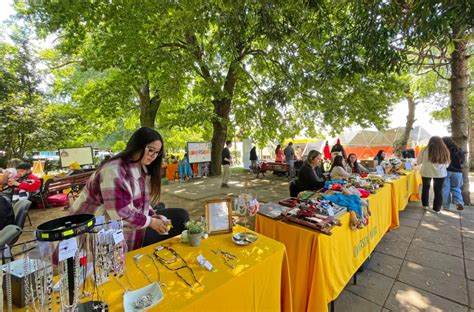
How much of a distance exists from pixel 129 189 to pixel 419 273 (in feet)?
11.4

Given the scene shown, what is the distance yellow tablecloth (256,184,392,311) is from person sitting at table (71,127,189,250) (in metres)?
1.13

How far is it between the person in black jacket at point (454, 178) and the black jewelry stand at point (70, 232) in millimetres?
6631

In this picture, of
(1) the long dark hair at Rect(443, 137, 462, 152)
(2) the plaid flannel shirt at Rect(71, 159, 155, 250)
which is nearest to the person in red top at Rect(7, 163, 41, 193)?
(2) the plaid flannel shirt at Rect(71, 159, 155, 250)

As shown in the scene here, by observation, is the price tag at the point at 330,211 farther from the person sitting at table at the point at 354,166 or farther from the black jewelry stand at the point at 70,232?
the person sitting at table at the point at 354,166

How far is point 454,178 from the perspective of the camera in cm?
492

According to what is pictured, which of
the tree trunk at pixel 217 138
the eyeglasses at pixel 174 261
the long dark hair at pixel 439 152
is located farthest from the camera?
the tree trunk at pixel 217 138

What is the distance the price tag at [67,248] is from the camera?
841 millimetres

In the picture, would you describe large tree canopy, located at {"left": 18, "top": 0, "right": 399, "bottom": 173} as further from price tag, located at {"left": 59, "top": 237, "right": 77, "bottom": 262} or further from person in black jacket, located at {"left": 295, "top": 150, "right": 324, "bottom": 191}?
price tag, located at {"left": 59, "top": 237, "right": 77, "bottom": 262}

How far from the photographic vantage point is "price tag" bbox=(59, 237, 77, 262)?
84 cm

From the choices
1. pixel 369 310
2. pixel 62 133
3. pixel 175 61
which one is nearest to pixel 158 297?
pixel 369 310

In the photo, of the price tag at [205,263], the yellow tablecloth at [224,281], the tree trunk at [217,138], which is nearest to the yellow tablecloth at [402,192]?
the yellow tablecloth at [224,281]

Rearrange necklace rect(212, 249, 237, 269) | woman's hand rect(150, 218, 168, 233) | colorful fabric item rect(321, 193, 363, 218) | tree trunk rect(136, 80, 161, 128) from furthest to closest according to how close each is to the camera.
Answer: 1. tree trunk rect(136, 80, 161, 128)
2. colorful fabric item rect(321, 193, 363, 218)
3. woman's hand rect(150, 218, 168, 233)
4. necklace rect(212, 249, 237, 269)

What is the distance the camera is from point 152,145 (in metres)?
1.70

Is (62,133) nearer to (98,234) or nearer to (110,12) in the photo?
(110,12)
